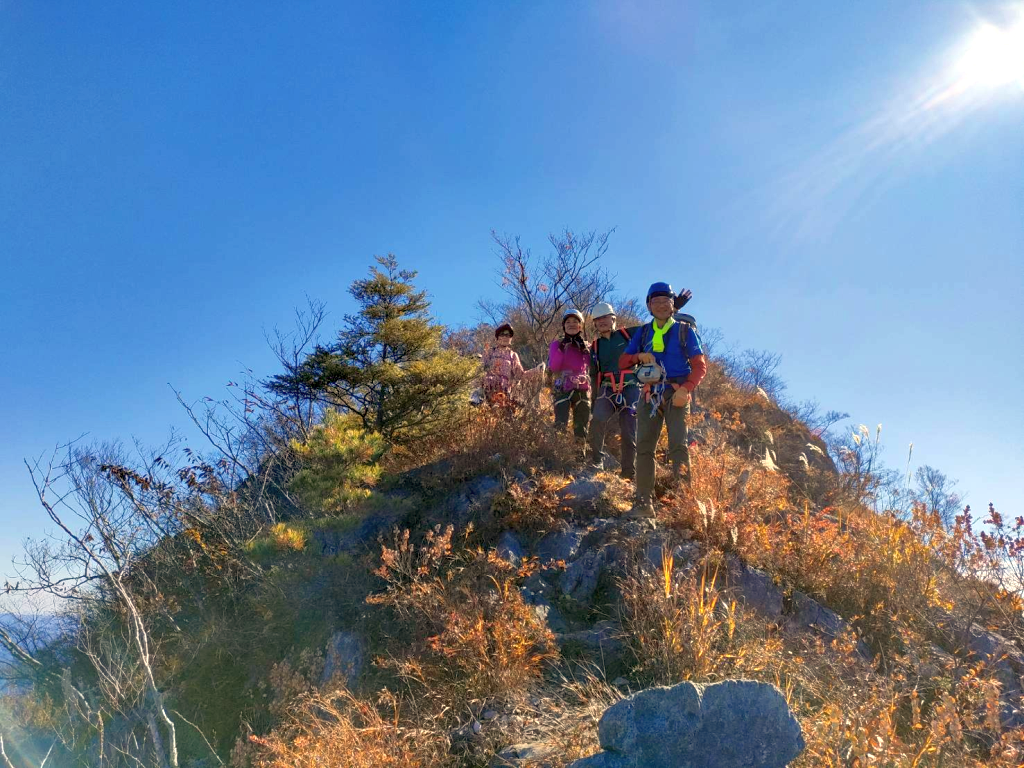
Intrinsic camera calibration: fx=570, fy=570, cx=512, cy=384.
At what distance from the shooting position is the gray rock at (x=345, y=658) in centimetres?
495

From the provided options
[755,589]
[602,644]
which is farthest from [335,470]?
[755,589]

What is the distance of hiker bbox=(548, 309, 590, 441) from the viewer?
7.45 m

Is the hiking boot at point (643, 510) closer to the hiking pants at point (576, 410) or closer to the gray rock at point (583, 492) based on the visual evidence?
the gray rock at point (583, 492)

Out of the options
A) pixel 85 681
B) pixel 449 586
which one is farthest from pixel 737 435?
pixel 85 681

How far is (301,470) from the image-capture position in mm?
7621

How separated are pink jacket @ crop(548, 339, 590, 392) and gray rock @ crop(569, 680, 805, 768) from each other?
186 inches

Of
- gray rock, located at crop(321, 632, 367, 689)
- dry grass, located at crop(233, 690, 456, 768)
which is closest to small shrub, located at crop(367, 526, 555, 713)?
dry grass, located at crop(233, 690, 456, 768)

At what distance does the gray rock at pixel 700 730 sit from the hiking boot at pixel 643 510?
2.99 metres

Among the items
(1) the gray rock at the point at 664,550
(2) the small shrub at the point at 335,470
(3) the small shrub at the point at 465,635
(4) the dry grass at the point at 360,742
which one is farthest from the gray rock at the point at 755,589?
(2) the small shrub at the point at 335,470

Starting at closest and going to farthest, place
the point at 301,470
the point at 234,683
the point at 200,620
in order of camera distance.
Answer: the point at 234,683
the point at 200,620
the point at 301,470

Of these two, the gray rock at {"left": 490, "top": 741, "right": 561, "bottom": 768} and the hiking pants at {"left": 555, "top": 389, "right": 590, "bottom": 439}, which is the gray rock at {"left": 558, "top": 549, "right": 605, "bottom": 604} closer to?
the gray rock at {"left": 490, "top": 741, "right": 561, "bottom": 768}

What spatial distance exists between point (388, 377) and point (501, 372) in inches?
74.2

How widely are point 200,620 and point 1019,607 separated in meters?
7.72

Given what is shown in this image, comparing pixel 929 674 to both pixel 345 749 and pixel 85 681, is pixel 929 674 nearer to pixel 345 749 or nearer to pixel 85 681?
pixel 345 749
